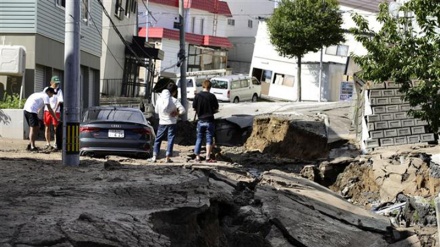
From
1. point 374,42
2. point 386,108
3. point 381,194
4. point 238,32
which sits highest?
point 238,32

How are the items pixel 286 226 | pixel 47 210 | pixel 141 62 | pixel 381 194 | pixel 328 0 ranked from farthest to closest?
pixel 328 0 → pixel 141 62 → pixel 381 194 → pixel 286 226 → pixel 47 210

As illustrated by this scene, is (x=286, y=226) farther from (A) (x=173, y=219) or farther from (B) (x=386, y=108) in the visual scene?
(B) (x=386, y=108)

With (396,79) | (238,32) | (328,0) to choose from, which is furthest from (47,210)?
(238,32)

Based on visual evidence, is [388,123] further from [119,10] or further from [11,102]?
[119,10]

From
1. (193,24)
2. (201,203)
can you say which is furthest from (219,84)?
(201,203)

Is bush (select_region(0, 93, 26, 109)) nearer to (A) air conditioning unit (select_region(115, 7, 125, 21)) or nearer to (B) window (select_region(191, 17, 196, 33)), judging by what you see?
(A) air conditioning unit (select_region(115, 7, 125, 21))

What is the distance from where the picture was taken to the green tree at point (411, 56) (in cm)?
1215

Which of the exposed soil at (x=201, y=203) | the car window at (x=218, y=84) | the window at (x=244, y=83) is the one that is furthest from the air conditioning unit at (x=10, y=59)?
the window at (x=244, y=83)

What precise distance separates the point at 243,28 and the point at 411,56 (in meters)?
50.6

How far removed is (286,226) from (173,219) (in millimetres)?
2001

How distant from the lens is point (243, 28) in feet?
205

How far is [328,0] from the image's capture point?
146 ft

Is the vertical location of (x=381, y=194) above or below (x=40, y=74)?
below

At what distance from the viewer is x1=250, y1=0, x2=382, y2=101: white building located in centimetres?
4916
